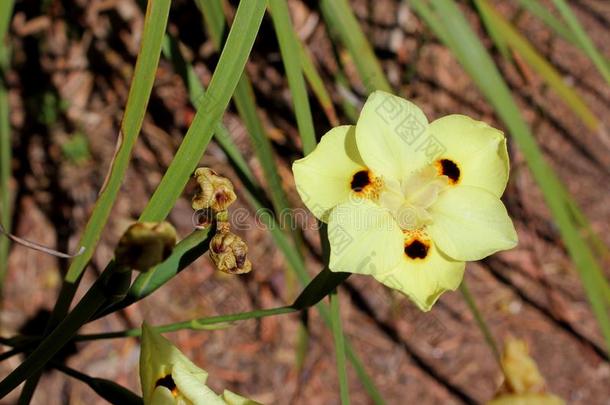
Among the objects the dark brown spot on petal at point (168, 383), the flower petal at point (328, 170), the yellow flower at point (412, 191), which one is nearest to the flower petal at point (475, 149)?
the yellow flower at point (412, 191)

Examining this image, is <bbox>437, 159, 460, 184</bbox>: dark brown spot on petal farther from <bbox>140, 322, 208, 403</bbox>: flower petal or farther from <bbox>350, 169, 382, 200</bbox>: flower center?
<bbox>140, 322, 208, 403</bbox>: flower petal

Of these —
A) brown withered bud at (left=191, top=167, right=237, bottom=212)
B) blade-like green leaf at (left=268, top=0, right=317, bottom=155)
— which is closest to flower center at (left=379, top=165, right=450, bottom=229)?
blade-like green leaf at (left=268, top=0, right=317, bottom=155)

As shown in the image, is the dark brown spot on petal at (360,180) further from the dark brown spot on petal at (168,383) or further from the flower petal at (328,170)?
the dark brown spot on petal at (168,383)

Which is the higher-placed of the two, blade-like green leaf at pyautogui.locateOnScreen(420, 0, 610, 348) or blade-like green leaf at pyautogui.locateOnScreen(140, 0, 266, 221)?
blade-like green leaf at pyautogui.locateOnScreen(140, 0, 266, 221)

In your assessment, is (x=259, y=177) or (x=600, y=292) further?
(x=259, y=177)

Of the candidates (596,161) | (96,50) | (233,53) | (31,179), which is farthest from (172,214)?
(596,161)

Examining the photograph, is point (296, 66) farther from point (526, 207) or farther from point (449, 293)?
point (526, 207)

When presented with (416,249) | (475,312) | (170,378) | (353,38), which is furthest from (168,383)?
(353,38)

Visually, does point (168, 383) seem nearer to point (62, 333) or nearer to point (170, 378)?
point (170, 378)
